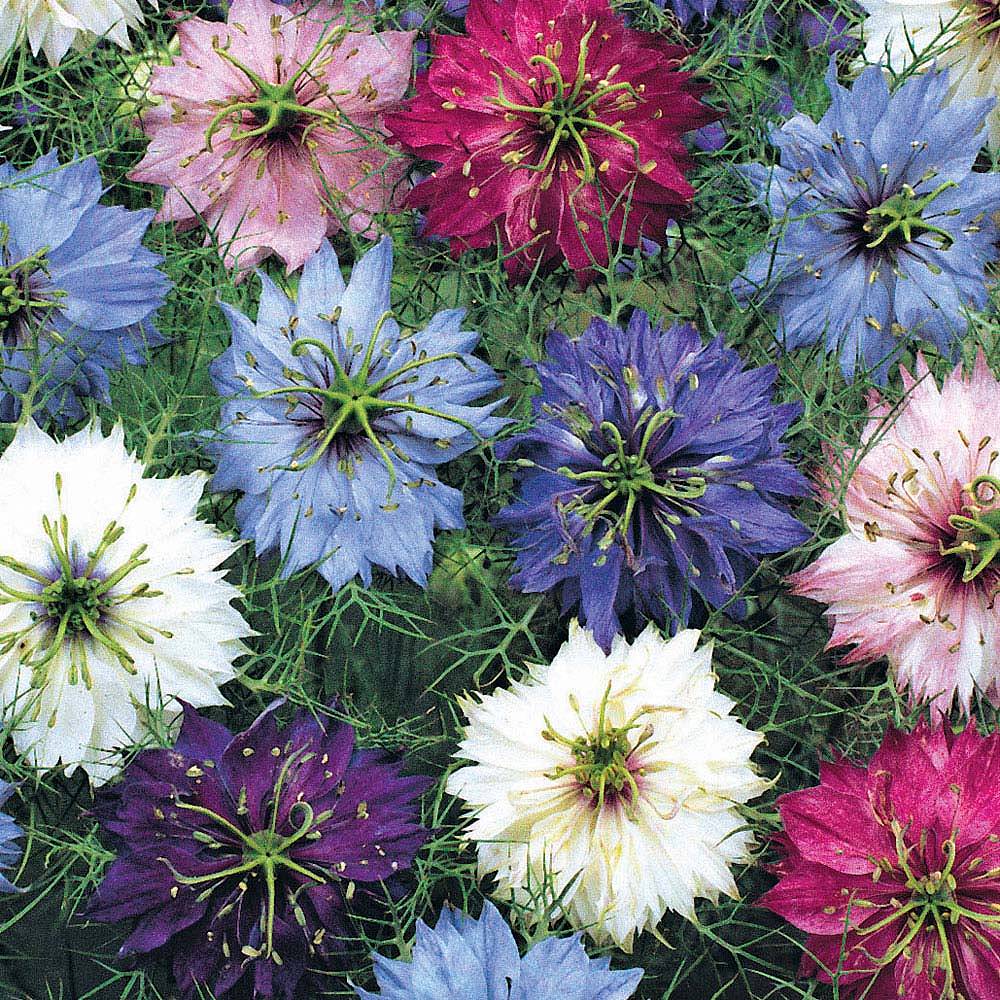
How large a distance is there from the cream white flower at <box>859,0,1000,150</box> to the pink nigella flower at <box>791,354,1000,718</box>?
0.54 ft

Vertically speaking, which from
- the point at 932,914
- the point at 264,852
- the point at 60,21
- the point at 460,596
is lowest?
the point at 932,914

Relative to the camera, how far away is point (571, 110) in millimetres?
613

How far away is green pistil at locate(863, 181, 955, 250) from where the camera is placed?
0.61 m

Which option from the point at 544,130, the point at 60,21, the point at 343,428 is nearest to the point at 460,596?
the point at 343,428

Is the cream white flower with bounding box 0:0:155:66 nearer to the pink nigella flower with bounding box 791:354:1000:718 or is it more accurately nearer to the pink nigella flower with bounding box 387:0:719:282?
the pink nigella flower with bounding box 387:0:719:282

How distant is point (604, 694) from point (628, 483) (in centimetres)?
9

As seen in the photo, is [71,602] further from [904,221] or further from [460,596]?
[904,221]

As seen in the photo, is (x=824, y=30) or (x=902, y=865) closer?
(x=902, y=865)

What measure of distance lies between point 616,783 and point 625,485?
0.40 feet

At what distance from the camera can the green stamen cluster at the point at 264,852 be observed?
0.56 m

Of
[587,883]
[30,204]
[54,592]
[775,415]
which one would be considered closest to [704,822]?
[587,883]

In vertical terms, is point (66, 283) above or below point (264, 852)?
above

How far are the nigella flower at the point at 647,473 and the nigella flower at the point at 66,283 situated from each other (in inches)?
7.3

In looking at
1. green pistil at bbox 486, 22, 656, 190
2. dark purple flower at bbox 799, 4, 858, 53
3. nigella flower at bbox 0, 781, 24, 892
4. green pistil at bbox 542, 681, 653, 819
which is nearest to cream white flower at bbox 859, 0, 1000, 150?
dark purple flower at bbox 799, 4, 858, 53
